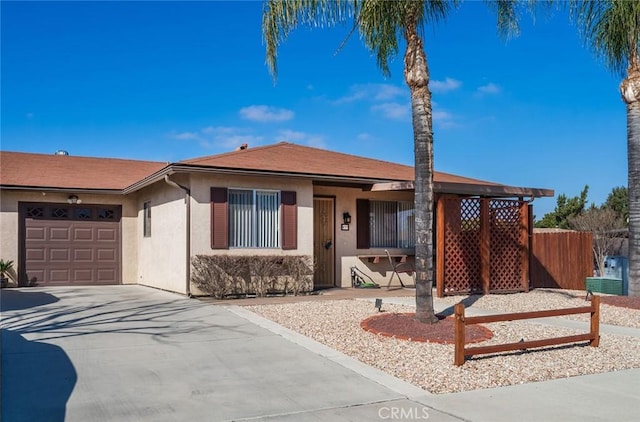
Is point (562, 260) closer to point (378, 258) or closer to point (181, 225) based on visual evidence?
point (378, 258)

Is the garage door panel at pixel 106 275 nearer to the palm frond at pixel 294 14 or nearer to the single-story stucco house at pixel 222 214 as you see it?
the single-story stucco house at pixel 222 214

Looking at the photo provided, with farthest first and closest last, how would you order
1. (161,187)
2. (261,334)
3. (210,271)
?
1. (161,187)
2. (210,271)
3. (261,334)

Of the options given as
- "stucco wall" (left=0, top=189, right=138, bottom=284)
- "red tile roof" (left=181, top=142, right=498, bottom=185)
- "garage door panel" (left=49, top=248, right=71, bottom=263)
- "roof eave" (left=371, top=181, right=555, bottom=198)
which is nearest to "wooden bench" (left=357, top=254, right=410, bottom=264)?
"roof eave" (left=371, top=181, right=555, bottom=198)

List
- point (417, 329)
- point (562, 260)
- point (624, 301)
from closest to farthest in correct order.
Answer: point (417, 329)
point (624, 301)
point (562, 260)

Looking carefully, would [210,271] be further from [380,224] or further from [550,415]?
[550,415]

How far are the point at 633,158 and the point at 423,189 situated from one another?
6894 millimetres

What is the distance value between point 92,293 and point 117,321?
5034mm

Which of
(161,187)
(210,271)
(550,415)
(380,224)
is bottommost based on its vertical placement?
(550,415)

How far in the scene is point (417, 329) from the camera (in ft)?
28.2

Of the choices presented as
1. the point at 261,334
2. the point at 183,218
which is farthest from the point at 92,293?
the point at 261,334

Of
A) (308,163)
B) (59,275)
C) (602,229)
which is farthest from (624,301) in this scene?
(602,229)

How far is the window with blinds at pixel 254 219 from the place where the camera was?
44.4 ft

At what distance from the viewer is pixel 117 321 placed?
31.3ft

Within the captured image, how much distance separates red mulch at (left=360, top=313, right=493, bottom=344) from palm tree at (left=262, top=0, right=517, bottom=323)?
0.26m
